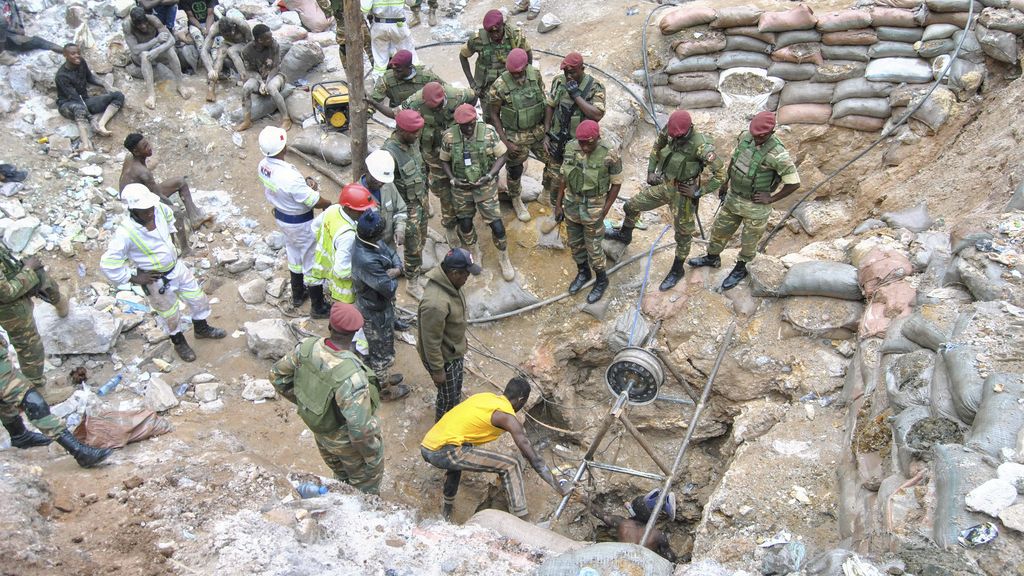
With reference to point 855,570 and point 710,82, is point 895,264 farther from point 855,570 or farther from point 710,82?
point 710,82

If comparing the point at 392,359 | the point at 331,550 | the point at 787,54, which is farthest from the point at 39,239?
the point at 787,54

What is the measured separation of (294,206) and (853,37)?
676cm

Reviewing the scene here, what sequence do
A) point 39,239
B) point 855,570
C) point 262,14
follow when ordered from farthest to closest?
point 262,14, point 39,239, point 855,570

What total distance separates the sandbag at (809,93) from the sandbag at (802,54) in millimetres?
268

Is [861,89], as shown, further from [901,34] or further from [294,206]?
[294,206]

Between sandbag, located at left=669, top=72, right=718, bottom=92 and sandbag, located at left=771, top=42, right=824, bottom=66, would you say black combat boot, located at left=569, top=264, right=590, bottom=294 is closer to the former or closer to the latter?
sandbag, located at left=669, top=72, right=718, bottom=92

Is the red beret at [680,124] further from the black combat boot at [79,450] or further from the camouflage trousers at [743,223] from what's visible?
the black combat boot at [79,450]

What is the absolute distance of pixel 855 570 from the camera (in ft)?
9.67

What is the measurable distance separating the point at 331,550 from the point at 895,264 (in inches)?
183

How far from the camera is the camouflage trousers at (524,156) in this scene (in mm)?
6754

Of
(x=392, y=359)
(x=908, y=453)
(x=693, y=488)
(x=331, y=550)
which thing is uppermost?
(x=908, y=453)

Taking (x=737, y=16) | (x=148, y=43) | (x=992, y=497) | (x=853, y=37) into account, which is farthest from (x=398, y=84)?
(x=992, y=497)

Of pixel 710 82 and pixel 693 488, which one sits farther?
pixel 710 82

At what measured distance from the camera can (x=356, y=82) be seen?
19.9 ft
